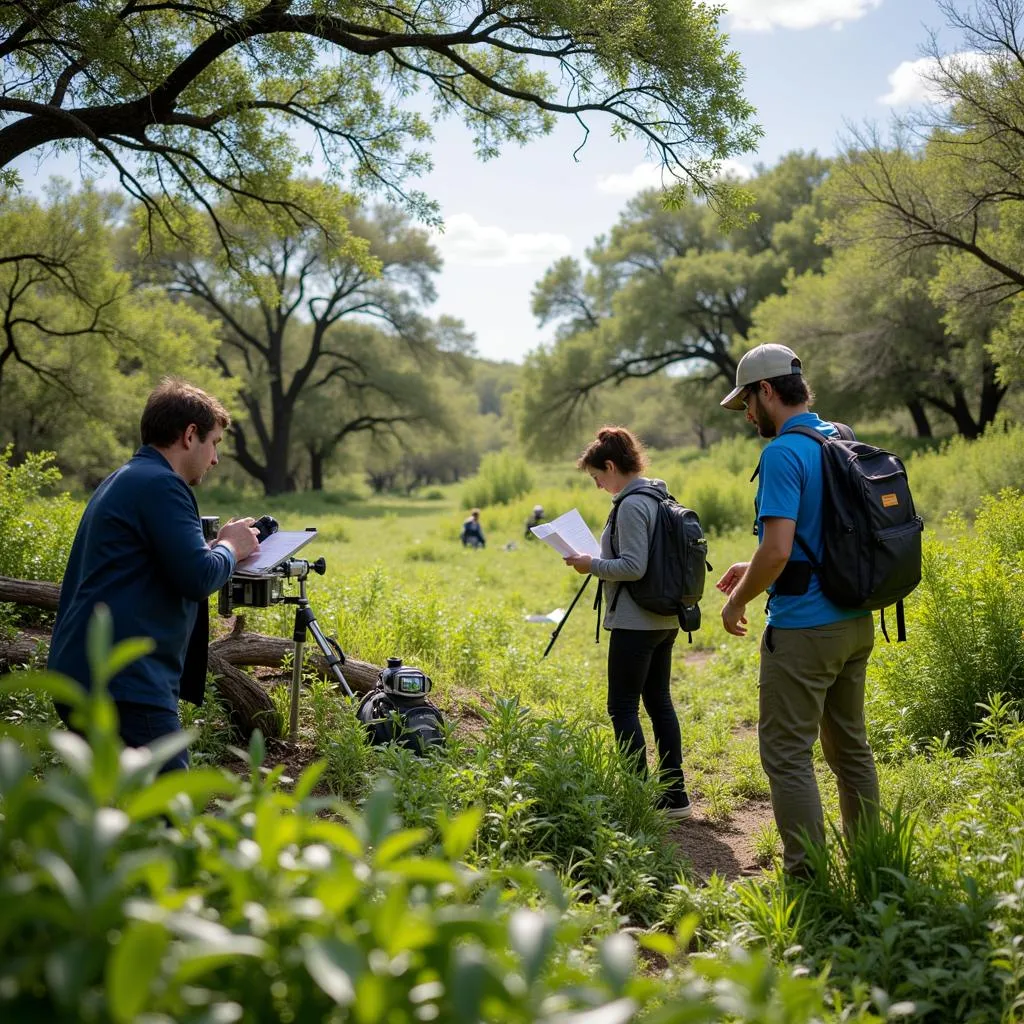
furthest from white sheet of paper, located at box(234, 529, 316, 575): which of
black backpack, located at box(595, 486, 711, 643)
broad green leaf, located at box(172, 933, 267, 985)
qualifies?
broad green leaf, located at box(172, 933, 267, 985)

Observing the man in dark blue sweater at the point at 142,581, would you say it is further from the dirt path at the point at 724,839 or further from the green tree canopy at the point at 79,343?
the green tree canopy at the point at 79,343

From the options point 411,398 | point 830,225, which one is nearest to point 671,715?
point 830,225

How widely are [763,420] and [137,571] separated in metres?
2.46

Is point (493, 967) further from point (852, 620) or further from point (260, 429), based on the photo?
point (260, 429)

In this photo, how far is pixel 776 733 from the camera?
3.68 metres

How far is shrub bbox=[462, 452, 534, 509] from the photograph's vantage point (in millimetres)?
25922

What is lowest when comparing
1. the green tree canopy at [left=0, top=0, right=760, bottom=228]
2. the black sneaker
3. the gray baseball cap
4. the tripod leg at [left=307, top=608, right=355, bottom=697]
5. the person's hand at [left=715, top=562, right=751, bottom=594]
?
the black sneaker

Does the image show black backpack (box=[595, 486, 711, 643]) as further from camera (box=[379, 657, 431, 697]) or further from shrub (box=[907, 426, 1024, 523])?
shrub (box=[907, 426, 1024, 523])

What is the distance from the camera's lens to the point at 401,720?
4852 mm

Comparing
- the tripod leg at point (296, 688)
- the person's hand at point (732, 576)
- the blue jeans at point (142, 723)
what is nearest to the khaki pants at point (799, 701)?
the person's hand at point (732, 576)

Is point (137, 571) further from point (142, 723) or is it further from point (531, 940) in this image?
point (531, 940)

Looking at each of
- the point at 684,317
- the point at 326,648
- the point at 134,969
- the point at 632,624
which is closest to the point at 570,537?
the point at 632,624

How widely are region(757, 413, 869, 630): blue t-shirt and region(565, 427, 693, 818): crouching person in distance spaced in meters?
1.15

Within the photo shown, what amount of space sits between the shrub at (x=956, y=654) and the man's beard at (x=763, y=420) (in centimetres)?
238
